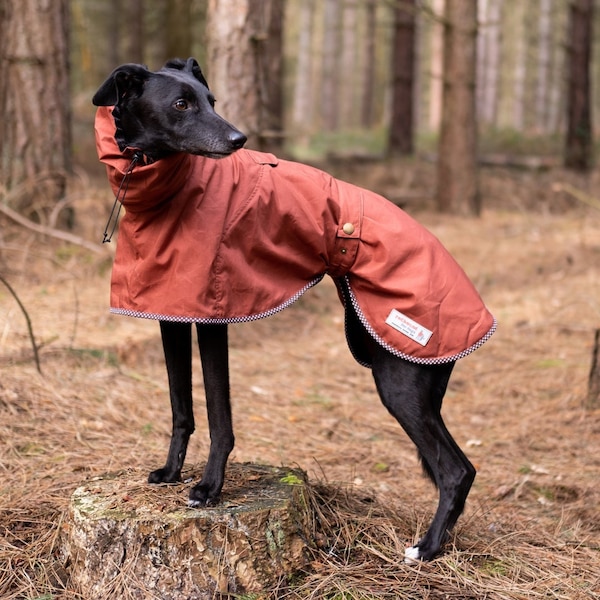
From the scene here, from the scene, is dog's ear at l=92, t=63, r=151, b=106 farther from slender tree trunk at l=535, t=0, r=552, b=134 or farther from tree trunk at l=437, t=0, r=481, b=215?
slender tree trunk at l=535, t=0, r=552, b=134

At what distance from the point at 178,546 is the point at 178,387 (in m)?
0.58

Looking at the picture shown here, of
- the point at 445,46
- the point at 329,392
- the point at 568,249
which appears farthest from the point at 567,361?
the point at 445,46

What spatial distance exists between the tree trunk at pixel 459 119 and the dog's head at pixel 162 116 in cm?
864

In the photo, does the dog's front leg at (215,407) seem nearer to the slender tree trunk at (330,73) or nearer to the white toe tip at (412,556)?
the white toe tip at (412,556)

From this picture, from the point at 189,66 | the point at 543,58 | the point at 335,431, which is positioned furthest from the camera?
the point at 543,58

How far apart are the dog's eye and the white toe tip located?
1.80 meters

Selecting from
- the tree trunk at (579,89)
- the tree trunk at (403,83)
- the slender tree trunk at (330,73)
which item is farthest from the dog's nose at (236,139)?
the slender tree trunk at (330,73)

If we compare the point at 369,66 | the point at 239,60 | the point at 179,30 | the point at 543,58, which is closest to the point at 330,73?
the point at 369,66

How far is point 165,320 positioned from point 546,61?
2811 cm

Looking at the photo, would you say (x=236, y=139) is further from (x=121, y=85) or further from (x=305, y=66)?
(x=305, y=66)

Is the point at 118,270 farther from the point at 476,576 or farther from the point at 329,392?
the point at 329,392

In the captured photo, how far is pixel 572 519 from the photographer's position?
392cm

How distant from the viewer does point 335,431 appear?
4.93 meters

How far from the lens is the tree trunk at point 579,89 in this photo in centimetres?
1398
